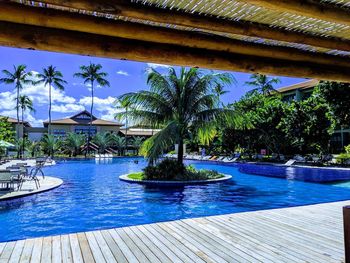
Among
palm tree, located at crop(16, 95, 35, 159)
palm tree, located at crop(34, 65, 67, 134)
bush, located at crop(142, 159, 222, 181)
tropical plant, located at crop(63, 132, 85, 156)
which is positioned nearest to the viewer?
bush, located at crop(142, 159, 222, 181)

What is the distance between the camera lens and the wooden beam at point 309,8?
232 cm

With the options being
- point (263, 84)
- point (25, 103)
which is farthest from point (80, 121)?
point (263, 84)

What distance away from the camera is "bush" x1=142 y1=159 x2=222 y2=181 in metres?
13.1

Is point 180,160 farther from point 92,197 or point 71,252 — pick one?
point 71,252

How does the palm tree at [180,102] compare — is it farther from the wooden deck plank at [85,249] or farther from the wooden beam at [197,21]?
the wooden beam at [197,21]

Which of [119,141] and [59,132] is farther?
[59,132]

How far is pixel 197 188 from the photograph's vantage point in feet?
38.8

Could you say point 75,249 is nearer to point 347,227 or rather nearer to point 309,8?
point 347,227

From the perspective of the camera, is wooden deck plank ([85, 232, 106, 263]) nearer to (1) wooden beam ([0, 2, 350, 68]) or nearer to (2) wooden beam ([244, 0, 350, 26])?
(1) wooden beam ([0, 2, 350, 68])

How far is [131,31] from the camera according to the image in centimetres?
287

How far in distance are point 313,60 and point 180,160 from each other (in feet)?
33.8

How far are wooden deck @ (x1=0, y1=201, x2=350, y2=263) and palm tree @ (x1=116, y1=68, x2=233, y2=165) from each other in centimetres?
868

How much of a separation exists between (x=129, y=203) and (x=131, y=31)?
7035 mm

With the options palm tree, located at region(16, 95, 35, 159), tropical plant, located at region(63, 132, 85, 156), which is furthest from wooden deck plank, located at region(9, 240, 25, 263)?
palm tree, located at region(16, 95, 35, 159)
